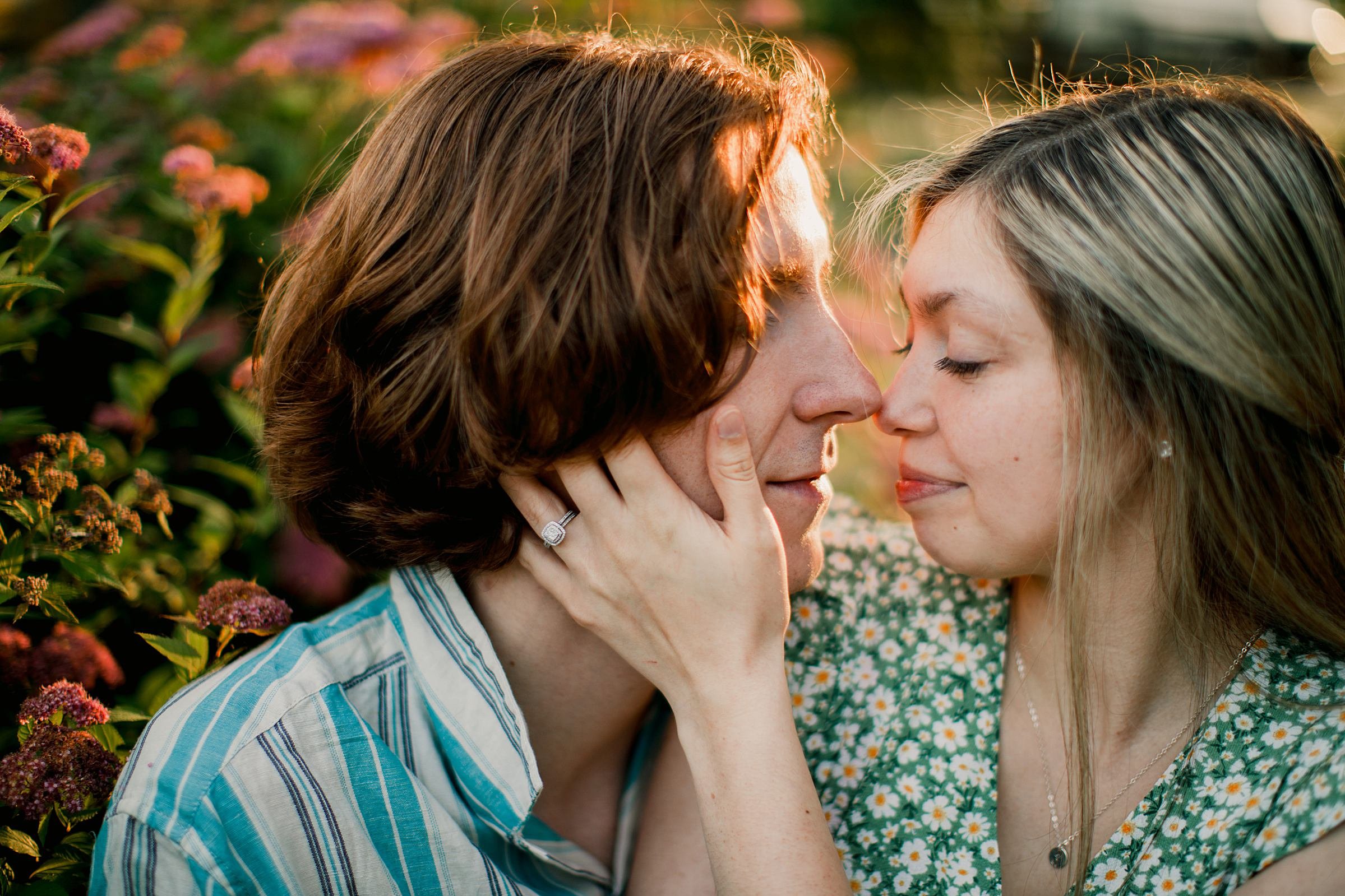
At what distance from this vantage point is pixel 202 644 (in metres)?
1.72

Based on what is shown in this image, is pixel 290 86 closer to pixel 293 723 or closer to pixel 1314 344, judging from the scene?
pixel 293 723

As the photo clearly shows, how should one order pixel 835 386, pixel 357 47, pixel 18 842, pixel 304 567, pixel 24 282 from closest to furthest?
pixel 18 842, pixel 24 282, pixel 835 386, pixel 304 567, pixel 357 47

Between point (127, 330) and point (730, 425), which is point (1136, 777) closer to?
point (730, 425)

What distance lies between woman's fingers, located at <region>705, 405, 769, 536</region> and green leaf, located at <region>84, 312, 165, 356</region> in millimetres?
1408

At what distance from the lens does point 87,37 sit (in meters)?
2.77

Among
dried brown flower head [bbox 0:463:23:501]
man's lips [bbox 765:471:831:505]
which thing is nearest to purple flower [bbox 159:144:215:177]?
dried brown flower head [bbox 0:463:23:501]

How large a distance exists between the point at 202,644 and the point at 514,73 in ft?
4.22

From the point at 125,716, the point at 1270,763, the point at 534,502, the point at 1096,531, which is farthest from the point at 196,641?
the point at 1270,763

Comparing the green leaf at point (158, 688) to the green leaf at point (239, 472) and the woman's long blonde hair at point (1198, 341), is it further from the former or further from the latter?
the woman's long blonde hair at point (1198, 341)

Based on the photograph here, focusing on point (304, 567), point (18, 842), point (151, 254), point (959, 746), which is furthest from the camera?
point (304, 567)

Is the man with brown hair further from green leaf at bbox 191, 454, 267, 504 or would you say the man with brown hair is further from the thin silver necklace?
the thin silver necklace

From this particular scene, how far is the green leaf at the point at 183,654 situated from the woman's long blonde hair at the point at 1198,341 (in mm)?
1699

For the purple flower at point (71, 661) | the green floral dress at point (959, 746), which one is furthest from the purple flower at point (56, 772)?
the green floral dress at point (959, 746)

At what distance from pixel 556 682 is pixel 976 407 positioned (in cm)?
107
